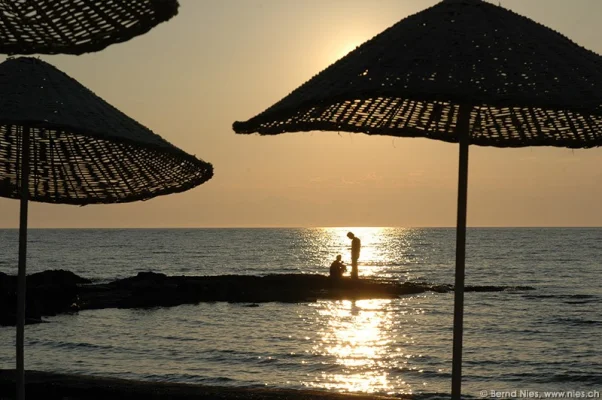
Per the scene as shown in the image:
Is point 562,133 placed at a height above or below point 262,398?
above

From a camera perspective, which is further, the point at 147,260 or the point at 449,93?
the point at 147,260

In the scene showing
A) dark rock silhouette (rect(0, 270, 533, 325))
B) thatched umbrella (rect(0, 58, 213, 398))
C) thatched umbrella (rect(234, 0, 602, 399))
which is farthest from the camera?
dark rock silhouette (rect(0, 270, 533, 325))

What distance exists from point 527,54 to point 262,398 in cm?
614

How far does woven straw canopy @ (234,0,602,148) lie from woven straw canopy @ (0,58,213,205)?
2.85 feet

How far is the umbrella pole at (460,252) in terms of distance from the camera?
5.21m

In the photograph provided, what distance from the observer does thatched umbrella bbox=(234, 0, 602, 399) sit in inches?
163

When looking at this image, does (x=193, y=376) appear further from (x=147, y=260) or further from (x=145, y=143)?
(x=147, y=260)

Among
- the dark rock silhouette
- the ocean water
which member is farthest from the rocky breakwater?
the ocean water

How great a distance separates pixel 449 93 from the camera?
161 inches

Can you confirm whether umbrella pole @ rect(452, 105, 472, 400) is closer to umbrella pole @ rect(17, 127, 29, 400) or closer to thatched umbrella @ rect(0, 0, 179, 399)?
thatched umbrella @ rect(0, 0, 179, 399)

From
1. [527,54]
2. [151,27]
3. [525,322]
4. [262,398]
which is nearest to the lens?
[151,27]

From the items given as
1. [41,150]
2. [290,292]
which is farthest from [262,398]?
[290,292]

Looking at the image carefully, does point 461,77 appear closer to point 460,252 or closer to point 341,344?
point 460,252

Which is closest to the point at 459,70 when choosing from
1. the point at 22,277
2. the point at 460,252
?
the point at 460,252
